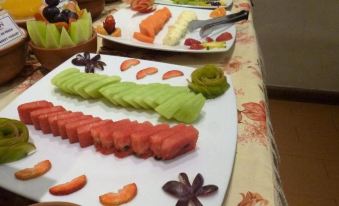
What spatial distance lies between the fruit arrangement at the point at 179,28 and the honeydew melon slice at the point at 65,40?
29 centimetres

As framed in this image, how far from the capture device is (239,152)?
2.38ft

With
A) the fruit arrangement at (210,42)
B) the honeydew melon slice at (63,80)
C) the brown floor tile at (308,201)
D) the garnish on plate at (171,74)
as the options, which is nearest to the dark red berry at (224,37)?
the fruit arrangement at (210,42)

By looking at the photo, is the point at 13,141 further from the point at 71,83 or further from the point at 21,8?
the point at 21,8

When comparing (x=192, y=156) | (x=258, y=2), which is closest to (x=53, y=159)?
(x=192, y=156)

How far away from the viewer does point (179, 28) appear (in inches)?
46.3

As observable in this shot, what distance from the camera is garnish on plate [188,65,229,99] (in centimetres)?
81

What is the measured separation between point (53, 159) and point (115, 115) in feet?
0.58

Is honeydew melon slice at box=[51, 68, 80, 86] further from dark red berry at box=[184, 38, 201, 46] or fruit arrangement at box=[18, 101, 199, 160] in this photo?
dark red berry at box=[184, 38, 201, 46]

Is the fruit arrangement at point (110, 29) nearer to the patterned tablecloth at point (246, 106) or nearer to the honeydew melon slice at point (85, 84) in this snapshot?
the patterned tablecloth at point (246, 106)

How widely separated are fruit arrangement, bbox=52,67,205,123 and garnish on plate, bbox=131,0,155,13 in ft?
1.64

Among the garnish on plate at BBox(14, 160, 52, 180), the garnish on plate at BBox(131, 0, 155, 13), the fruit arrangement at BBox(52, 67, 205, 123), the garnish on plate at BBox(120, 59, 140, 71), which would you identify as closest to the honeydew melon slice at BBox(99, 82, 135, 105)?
the fruit arrangement at BBox(52, 67, 205, 123)

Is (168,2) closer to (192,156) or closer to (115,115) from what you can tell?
(115,115)

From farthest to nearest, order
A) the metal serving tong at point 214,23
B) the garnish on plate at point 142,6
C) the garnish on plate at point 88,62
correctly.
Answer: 1. the garnish on plate at point 142,6
2. the metal serving tong at point 214,23
3. the garnish on plate at point 88,62

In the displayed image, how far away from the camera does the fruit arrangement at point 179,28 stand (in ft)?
3.67
